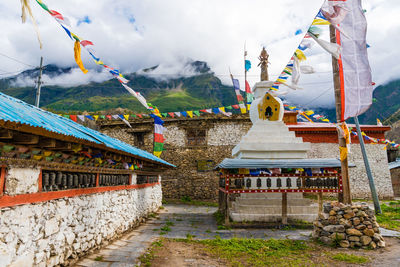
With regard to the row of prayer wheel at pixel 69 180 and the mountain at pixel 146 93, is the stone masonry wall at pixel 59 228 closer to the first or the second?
the row of prayer wheel at pixel 69 180

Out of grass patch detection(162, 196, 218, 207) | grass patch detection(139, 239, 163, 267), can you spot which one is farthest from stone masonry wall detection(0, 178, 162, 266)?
grass patch detection(162, 196, 218, 207)

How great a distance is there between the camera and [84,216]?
17.8ft

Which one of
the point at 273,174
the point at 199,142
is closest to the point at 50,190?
the point at 273,174

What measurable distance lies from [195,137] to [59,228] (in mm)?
14719

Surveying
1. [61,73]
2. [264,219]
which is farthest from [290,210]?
[61,73]

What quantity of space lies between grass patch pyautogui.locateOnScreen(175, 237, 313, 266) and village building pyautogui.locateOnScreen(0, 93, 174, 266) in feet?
8.99

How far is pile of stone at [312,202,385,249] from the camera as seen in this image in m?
6.48

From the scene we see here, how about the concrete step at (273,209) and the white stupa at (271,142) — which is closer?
the concrete step at (273,209)

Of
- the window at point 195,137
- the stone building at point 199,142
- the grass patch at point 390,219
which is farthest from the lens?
the window at point 195,137

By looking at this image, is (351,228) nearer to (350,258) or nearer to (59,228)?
(350,258)

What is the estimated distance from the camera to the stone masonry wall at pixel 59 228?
3432 millimetres

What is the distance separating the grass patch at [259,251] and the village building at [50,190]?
8.99 ft

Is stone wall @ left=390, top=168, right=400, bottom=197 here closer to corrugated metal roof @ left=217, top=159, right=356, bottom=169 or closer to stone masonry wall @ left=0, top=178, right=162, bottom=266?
corrugated metal roof @ left=217, top=159, right=356, bottom=169

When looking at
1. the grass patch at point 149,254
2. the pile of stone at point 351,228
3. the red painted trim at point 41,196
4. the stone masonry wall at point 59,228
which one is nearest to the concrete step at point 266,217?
the pile of stone at point 351,228
